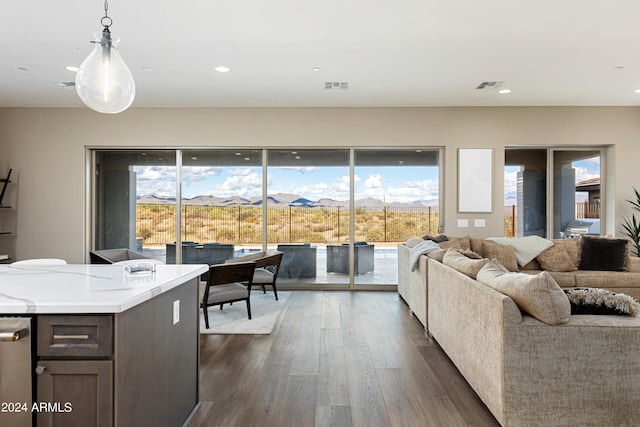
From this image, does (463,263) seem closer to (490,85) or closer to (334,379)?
(334,379)

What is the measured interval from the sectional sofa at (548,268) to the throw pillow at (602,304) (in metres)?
1.82

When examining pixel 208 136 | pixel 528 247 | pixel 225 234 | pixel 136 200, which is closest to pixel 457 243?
pixel 528 247

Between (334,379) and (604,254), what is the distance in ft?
13.1

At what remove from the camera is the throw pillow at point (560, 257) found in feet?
15.6

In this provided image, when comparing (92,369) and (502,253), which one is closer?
(92,369)

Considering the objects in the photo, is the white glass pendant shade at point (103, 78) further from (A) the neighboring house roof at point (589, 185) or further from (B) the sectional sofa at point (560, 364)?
(A) the neighboring house roof at point (589, 185)

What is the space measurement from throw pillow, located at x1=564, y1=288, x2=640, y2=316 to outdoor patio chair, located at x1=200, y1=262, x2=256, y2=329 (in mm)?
3014

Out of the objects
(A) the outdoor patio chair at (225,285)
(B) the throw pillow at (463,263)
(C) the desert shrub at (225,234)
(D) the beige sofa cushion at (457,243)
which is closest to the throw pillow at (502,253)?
(D) the beige sofa cushion at (457,243)

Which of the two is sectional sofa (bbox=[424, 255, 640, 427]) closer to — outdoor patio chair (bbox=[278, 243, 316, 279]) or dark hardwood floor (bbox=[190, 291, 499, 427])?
dark hardwood floor (bbox=[190, 291, 499, 427])

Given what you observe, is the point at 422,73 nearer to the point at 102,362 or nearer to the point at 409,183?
the point at 409,183

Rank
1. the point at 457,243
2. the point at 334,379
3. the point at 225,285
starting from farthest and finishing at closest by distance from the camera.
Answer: the point at 457,243 → the point at 225,285 → the point at 334,379

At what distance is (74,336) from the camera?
4.65 feet

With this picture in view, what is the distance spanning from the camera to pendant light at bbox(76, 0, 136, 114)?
7.09 ft

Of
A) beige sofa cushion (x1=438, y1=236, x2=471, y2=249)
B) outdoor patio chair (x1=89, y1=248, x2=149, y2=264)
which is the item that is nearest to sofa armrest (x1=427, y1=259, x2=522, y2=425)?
beige sofa cushion (x1=438, y1=236, x2=471, y2=249)
